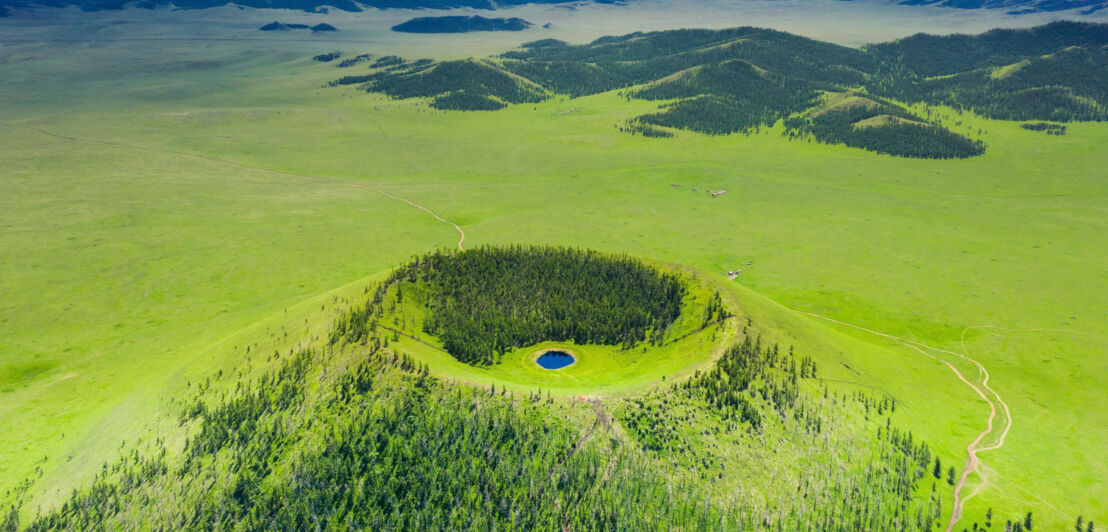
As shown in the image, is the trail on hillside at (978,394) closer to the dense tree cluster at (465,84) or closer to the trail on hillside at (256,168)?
the trail on hillside at (256,168)

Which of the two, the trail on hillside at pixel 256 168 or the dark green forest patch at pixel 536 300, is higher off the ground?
the dark green forest patch at pixel 536 300

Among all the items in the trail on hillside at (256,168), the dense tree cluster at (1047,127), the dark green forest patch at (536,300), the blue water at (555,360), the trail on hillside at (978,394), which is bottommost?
the trail on hillside at (256,168)

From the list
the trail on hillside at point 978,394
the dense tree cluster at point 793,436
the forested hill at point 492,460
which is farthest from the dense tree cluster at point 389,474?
the trail on hillside at point 978,394

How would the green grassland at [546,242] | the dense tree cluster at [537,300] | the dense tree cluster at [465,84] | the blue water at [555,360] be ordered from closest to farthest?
the blue water at [555,360], the green grassland at [546,242], the dense tree cluster at [537,300], the dense tree cluster at [465,84]

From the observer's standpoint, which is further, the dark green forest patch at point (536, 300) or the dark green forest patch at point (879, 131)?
the dark green forest patch at point (879, 131)

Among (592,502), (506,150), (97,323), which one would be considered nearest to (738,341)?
(592,502)

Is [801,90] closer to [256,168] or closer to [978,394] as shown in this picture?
[256,168]

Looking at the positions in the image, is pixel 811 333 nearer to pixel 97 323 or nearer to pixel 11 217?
pixel 97 323

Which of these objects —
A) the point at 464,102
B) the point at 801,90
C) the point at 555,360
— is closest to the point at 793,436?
the point at 555,360
